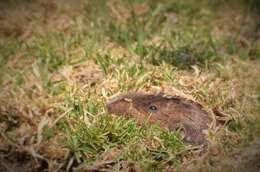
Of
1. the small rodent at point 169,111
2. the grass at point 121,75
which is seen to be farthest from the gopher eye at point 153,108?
the grass at point 121,75

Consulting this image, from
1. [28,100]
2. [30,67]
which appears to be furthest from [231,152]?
[30,67]

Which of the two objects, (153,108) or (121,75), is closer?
(153,108)

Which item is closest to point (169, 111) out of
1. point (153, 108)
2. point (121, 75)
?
point (153, 108)

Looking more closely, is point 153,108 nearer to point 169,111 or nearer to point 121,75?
point 169,111

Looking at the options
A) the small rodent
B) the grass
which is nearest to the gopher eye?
the small rodent

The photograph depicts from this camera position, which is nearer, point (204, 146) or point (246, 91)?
point (204, 146)

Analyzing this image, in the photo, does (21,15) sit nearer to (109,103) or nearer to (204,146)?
(109,103)

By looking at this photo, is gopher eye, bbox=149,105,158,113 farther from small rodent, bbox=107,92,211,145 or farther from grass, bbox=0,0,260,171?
grass, bbox=0,0,260,171
